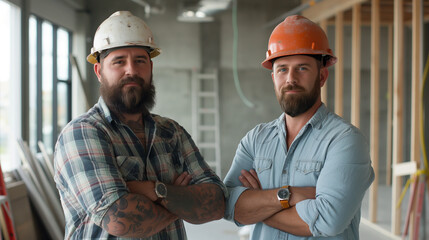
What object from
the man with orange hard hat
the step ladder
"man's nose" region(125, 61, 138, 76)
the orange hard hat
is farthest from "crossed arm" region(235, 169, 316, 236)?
the step ladder

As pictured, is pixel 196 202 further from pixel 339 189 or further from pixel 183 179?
pixel 339 189

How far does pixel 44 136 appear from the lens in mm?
6402

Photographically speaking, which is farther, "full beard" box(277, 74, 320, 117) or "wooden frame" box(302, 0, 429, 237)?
"wooden frame" box(302, 0, 429, 237)

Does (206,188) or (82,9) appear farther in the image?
(82,9)

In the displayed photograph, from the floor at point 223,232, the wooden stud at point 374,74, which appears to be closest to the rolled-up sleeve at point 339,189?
the floor at point 223,232

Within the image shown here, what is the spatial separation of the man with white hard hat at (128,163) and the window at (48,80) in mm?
4209

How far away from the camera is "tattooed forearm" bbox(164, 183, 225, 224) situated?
1.61 m

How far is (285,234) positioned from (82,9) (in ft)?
23.1

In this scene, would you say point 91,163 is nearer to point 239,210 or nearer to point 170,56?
point 239,210

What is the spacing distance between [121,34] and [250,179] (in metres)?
0.82

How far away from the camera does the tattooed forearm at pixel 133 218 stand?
4.81 ft

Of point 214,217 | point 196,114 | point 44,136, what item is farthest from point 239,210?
point 196,114

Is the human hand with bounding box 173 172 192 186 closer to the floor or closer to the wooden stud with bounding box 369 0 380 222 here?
the floor

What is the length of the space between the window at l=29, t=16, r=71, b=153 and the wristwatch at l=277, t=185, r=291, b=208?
4.61 m
